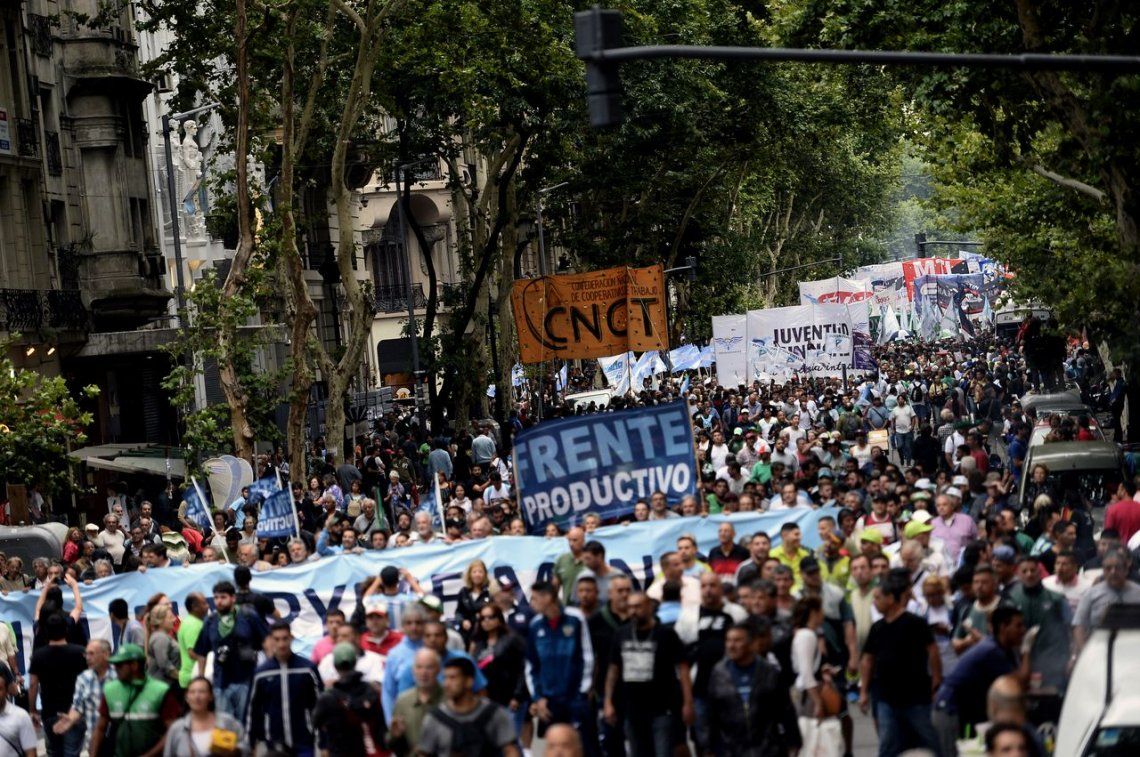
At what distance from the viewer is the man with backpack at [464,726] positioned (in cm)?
998

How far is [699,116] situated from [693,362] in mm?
7092

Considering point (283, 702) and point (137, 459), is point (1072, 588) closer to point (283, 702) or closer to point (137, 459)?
point (283, 702)

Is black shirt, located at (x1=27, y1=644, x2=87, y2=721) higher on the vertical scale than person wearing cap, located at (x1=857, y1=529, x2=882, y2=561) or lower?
lower

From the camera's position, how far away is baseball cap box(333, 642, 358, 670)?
11.4m

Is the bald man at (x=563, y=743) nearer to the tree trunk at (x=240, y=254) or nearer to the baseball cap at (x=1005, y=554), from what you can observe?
the baseball cap at (x=1005, y=554)

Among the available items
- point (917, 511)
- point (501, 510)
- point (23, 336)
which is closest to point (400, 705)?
point (917, 511)

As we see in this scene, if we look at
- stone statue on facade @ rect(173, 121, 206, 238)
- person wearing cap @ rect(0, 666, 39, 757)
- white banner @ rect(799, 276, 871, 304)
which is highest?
stone statue on facade @ rect(173, 121, 206, 238)

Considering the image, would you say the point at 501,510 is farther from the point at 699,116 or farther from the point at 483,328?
the point at 699,116

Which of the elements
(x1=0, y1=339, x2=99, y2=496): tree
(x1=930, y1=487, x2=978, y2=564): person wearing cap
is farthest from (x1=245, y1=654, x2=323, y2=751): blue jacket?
(x1=0, y1=339, x2=99, y2=496): tree

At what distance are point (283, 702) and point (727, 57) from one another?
452 centimetres

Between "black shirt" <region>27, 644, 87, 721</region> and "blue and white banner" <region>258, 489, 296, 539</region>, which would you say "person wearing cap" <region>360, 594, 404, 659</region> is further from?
"blue and white banner" <region>258, 489, 296, 539</region>

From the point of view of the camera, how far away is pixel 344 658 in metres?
11.5

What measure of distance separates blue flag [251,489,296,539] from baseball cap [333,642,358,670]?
30.8ft

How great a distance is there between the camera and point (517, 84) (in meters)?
32.9
